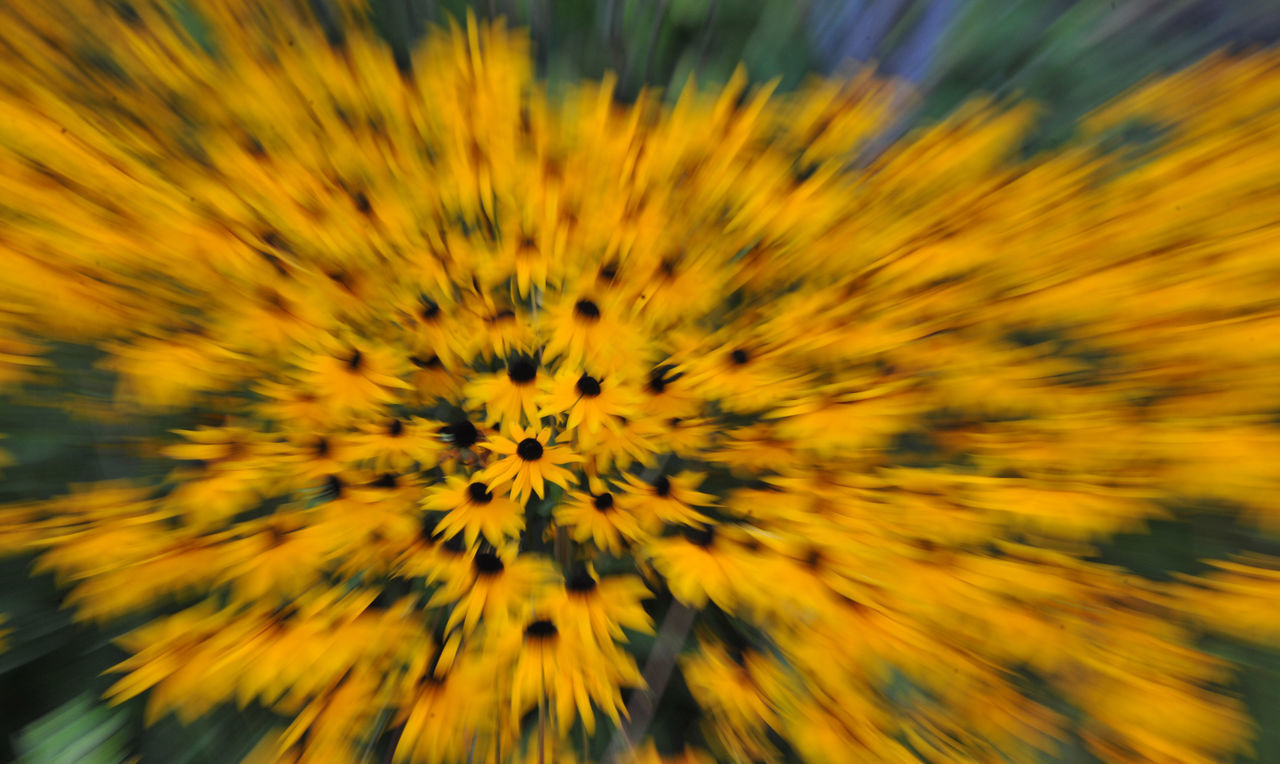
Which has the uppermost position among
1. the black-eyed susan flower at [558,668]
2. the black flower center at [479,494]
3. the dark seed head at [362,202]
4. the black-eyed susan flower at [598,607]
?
the dark seed head at [362,202]

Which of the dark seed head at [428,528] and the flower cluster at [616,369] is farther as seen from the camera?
the dark seed head at [428,528]

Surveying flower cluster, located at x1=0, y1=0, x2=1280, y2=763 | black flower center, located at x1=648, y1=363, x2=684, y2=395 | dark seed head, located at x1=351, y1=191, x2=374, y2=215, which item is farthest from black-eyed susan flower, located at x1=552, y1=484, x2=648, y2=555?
dark seed head, located at x1=351, y1=191, x2=374, y2=215

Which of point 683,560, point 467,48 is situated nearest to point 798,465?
point 683,560

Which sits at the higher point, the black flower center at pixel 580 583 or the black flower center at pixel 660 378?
the black flower center at pixel 660 378

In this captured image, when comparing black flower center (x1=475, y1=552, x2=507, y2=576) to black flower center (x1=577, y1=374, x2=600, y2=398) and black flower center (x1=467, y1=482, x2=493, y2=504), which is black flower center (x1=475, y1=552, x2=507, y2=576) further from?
black flower center (x1=577, y1=374, x2=600, y2=398)

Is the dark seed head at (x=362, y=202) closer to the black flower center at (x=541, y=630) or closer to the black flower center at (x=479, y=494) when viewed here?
the black flower center at (x=479, y=494)

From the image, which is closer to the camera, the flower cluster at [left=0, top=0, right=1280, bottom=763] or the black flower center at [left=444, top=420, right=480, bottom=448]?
the flower cluster at [left=0, top=0, right=1280, bottom=763]

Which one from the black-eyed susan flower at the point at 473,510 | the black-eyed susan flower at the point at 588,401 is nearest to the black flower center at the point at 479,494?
the black-eyed susan flower at the point at 473,510
